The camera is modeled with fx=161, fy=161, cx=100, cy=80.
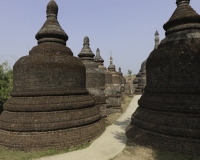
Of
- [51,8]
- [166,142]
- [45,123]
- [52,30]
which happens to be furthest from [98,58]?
[166,142]

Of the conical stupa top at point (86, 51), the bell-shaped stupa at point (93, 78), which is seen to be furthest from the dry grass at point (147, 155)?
the conical stupa top at point (86, 51)

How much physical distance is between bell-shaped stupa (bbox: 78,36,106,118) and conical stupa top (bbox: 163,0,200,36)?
593cm

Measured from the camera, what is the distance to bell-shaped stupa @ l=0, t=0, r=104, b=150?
21.6 feet

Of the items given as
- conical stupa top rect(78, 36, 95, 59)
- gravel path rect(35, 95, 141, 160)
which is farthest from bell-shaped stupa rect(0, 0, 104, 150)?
conical stupa top rect(78, 36, 95, 59)

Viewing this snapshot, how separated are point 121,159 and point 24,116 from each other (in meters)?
4.35

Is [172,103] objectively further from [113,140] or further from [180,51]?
[113,140]

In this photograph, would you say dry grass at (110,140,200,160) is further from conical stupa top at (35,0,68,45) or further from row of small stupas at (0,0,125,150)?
conical stupa top at (35,0,68,45)

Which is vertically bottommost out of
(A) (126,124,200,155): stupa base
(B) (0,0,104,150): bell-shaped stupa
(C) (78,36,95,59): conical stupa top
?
(A) (126,124,200,155): stupa base

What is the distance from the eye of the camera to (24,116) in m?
6.90

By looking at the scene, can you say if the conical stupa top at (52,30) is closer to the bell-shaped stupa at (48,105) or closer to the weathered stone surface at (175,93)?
the bell-shaped stupa at (48,105)

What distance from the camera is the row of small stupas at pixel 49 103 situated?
21.7 feet

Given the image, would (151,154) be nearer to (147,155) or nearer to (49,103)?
(147,155)

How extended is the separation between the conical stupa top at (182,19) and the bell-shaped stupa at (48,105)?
194 inches

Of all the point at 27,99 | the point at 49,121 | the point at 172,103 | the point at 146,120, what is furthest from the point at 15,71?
the point at 172,103
